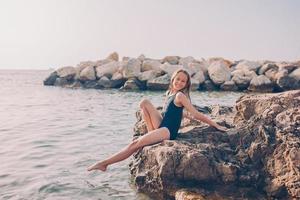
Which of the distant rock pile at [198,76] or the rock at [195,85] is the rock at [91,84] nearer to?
the distant rock pile at [198,76]

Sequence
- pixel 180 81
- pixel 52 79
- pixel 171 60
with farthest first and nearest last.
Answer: pixel 52 79
pixel 171 60
pixel 180 81

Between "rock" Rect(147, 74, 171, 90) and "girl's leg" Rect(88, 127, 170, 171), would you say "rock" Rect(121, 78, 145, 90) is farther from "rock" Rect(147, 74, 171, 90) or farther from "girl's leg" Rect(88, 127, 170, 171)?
"girl's leg" Rect(88, 127, 170, 171)

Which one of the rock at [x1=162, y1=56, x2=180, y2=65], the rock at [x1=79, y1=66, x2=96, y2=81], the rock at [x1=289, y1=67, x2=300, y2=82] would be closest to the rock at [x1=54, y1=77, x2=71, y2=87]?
the rock at [x1=79, y1=66, x2=96, y2=81]

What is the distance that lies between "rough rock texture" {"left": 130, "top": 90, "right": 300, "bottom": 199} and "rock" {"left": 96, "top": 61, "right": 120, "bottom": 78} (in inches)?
1118

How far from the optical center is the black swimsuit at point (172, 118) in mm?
6469

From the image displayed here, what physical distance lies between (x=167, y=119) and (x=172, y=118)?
0.30 feet

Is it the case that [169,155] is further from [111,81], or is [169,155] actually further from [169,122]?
[111,81]

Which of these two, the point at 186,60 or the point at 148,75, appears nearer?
the point at 148,75

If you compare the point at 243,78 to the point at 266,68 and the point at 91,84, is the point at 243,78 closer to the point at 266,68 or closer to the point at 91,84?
the point at 266,68

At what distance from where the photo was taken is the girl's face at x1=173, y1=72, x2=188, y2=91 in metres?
6.59

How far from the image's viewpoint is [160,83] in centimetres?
2939

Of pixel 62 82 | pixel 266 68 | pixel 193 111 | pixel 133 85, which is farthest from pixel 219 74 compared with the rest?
pixel 193 111

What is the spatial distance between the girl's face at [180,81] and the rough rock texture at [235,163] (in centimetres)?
96

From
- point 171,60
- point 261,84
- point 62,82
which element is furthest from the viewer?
point 62,82
